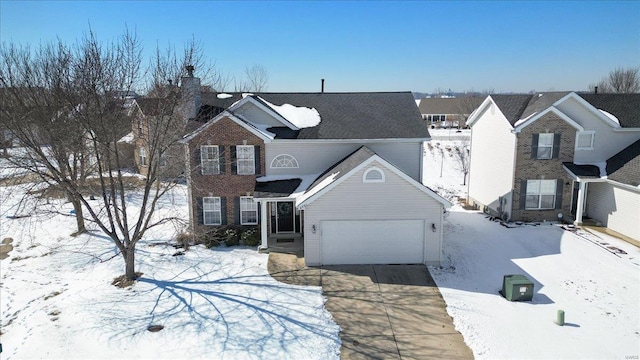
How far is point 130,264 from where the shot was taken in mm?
16281

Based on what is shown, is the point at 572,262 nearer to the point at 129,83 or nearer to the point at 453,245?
the point at 453,245

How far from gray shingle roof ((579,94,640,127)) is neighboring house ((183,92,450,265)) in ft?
37.7

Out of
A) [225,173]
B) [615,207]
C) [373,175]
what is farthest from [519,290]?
[225,173]

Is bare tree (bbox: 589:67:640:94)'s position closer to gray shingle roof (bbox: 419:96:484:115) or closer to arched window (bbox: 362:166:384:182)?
gray shingle roof (bbox: 419:96:484:115)

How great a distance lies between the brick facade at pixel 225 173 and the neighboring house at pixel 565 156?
13636 mm

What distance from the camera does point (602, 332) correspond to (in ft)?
41.1

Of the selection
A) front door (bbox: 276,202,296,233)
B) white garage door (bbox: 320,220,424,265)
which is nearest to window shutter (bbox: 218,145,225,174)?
front door (bbox: 276,202,296,233)

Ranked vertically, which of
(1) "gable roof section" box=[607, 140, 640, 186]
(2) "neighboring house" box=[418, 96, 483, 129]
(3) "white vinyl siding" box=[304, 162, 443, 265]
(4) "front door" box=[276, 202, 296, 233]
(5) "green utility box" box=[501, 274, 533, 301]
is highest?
(2) "neighboring house" box=[418, 96, 483, 129]

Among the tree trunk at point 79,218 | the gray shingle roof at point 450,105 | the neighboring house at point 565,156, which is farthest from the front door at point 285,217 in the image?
the gray shingle roof at point 450,105

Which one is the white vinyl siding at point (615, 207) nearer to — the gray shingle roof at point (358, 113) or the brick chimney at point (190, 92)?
the gray shingle roof at point (358, 113)

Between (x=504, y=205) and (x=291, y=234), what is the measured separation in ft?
39.9

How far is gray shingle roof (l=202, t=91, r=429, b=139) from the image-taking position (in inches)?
800

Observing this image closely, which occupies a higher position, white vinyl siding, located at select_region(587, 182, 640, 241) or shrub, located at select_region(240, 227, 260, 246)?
white vinyl siding, located at select_region(587, 182, 640, 241)

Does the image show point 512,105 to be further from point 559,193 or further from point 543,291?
point 543,291
